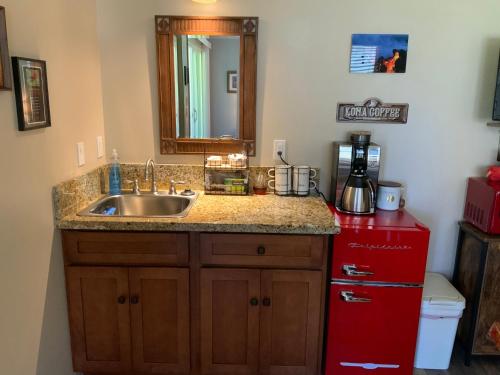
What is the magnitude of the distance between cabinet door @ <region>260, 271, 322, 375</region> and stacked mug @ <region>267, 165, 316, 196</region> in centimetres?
60

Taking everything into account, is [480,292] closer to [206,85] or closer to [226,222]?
[226,222]

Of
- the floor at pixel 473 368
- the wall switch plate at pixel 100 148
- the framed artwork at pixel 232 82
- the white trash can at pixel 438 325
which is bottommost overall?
the floor at pixel 473 368

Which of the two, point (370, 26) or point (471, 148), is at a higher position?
point (370, 26)

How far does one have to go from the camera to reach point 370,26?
230cm

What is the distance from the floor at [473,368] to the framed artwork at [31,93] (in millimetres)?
2332

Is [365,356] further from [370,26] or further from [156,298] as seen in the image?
[370,26]

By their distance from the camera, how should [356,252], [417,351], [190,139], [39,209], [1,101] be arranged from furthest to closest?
1. [190,139]
2. [417,351]
3. [356,252]
4. [39,209]
5. [1,101]

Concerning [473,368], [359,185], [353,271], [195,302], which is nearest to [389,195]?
[359,185]

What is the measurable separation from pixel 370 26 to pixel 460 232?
4.42 feet

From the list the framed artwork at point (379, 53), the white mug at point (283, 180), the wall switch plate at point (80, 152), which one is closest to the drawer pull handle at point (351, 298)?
the white mug at point (283, 180)

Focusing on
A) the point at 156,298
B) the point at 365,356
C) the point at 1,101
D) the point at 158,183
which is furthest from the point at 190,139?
the point at 365,356

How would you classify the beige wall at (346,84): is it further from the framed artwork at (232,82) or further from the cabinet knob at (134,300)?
the cabinet knob at (134,300)

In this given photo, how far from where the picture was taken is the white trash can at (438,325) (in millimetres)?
2201

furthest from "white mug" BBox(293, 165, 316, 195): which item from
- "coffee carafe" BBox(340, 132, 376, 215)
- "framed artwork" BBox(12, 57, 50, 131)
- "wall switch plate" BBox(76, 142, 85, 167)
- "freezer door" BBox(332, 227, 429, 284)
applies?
"framed artwork" BBox(12, 57, 50, 131)
